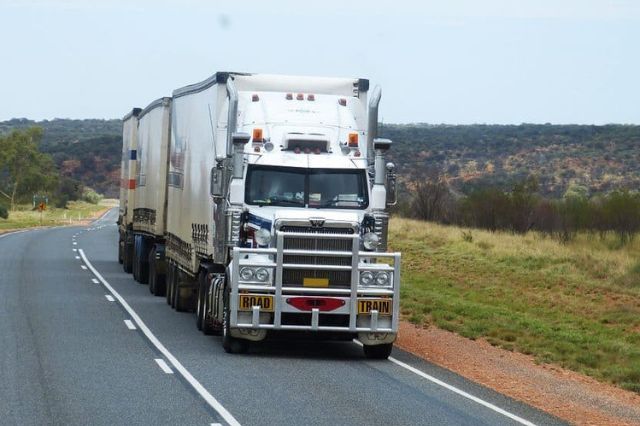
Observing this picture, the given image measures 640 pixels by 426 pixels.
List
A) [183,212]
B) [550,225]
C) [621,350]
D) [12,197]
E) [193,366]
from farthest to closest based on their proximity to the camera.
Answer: [12,197] < [550,225] < [183,212] < [621,350] < [193,366]

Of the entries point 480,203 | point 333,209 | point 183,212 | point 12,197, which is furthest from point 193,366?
point 12,197

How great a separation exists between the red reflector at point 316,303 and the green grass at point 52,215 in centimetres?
5863

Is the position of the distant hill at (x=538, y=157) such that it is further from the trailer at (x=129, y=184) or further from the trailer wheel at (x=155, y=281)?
the trailer wheel at (x=155, y=281)

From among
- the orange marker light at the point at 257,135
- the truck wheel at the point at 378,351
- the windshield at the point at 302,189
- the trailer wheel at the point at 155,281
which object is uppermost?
the orange marker light at the point at 257,135

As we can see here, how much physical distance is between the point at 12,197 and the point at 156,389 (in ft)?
390

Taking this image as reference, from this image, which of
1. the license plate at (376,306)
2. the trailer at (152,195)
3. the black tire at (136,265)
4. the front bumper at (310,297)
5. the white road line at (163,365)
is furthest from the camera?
the black tire at (136,265)

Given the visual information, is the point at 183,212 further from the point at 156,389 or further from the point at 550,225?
the point at 550,225

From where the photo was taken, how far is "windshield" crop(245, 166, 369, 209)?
1823 cm

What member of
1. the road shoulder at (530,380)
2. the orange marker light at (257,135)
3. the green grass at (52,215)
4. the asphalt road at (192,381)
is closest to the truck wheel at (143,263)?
the asphalt road at (192,381)

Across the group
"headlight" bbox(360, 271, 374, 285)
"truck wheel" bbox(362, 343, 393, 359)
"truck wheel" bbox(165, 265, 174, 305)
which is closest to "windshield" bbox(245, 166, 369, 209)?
"headlight" bbox(360, 271, 374, 285)

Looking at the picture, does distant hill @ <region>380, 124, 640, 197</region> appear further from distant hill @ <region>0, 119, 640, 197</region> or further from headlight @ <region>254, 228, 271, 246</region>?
headlight @ <region>254, 228, 271, 246</region>

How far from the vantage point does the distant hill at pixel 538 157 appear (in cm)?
10175

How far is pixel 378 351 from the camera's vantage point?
17922 mm

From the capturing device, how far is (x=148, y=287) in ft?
102
